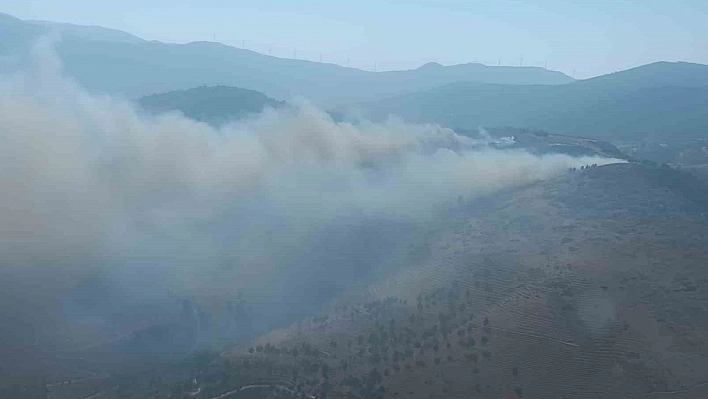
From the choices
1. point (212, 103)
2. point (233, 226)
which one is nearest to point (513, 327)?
point (233, 226)

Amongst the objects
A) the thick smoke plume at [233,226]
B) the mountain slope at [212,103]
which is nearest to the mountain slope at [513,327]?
the thick smoke plume at [233,226]

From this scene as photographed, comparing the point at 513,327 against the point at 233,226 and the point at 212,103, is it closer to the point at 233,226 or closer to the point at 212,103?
the point at 233,226

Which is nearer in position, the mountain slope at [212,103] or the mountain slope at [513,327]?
the mountain slope at [513,327]

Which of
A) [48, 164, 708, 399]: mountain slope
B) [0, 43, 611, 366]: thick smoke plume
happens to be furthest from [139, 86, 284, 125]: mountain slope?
[48, 164, 708, 399]: mountain slope

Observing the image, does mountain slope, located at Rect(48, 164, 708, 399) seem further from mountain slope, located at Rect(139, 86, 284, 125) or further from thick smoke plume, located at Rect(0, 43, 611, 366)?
mountain slope, located at Rect(139, 86, 284, 125)

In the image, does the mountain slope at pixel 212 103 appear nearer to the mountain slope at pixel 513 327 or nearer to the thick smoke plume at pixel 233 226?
the thick smoke plume at pixel 233 226

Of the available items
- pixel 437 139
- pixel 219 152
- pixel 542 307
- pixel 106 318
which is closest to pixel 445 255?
pixel 542 307

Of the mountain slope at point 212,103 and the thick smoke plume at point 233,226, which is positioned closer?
the thick smoke plume at point 233,226

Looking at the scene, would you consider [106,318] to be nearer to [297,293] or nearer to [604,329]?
[297,293]
